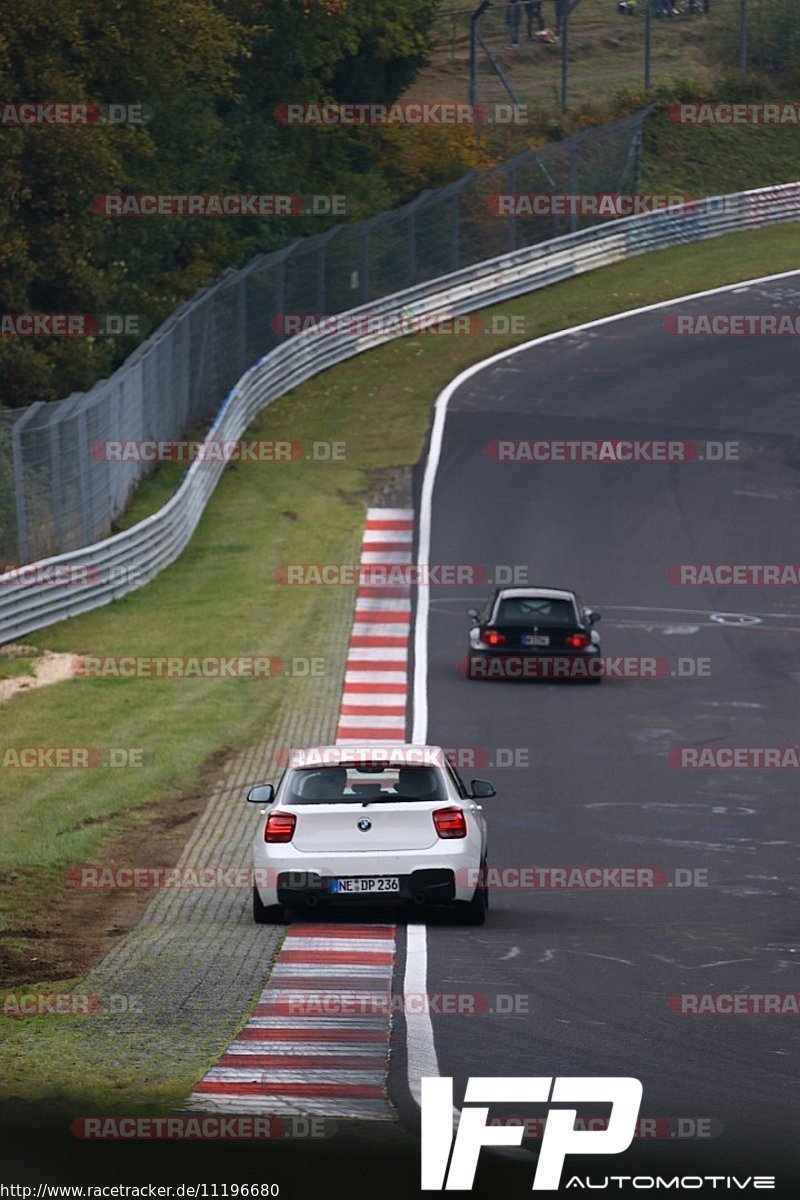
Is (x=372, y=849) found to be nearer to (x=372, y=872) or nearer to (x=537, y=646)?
(x=372, y=872)

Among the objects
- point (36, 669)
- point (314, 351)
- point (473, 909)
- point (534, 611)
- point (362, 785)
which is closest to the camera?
point (473, 909)

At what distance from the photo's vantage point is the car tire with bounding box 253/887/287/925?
14438 mm

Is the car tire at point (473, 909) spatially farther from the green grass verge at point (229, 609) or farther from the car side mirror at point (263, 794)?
the green grass verge at point (229, 609)

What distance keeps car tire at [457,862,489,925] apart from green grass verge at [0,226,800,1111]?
3.44 m

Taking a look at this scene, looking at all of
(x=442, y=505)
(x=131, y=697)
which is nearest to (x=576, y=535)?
(x=442, y=505)

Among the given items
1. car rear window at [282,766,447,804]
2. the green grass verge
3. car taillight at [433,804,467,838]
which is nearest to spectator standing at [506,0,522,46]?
the green grass verge

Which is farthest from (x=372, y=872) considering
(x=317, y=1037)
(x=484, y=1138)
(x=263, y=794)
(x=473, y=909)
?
(x=484, y=1138)

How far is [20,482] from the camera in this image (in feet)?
92.3

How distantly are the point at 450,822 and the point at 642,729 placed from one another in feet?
31.9

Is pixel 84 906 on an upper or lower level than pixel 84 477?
lower

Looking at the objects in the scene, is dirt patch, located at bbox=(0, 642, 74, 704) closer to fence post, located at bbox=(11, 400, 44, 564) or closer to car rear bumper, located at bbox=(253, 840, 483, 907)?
fence post, located at bbox=(11, 400, 44, 564)

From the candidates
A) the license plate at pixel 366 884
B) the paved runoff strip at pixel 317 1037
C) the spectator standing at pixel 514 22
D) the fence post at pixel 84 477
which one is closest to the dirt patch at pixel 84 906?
the paved runoff strip at pixel 317 1037

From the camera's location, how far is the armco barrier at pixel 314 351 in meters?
29.8

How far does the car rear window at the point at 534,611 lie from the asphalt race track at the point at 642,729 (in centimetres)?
102
